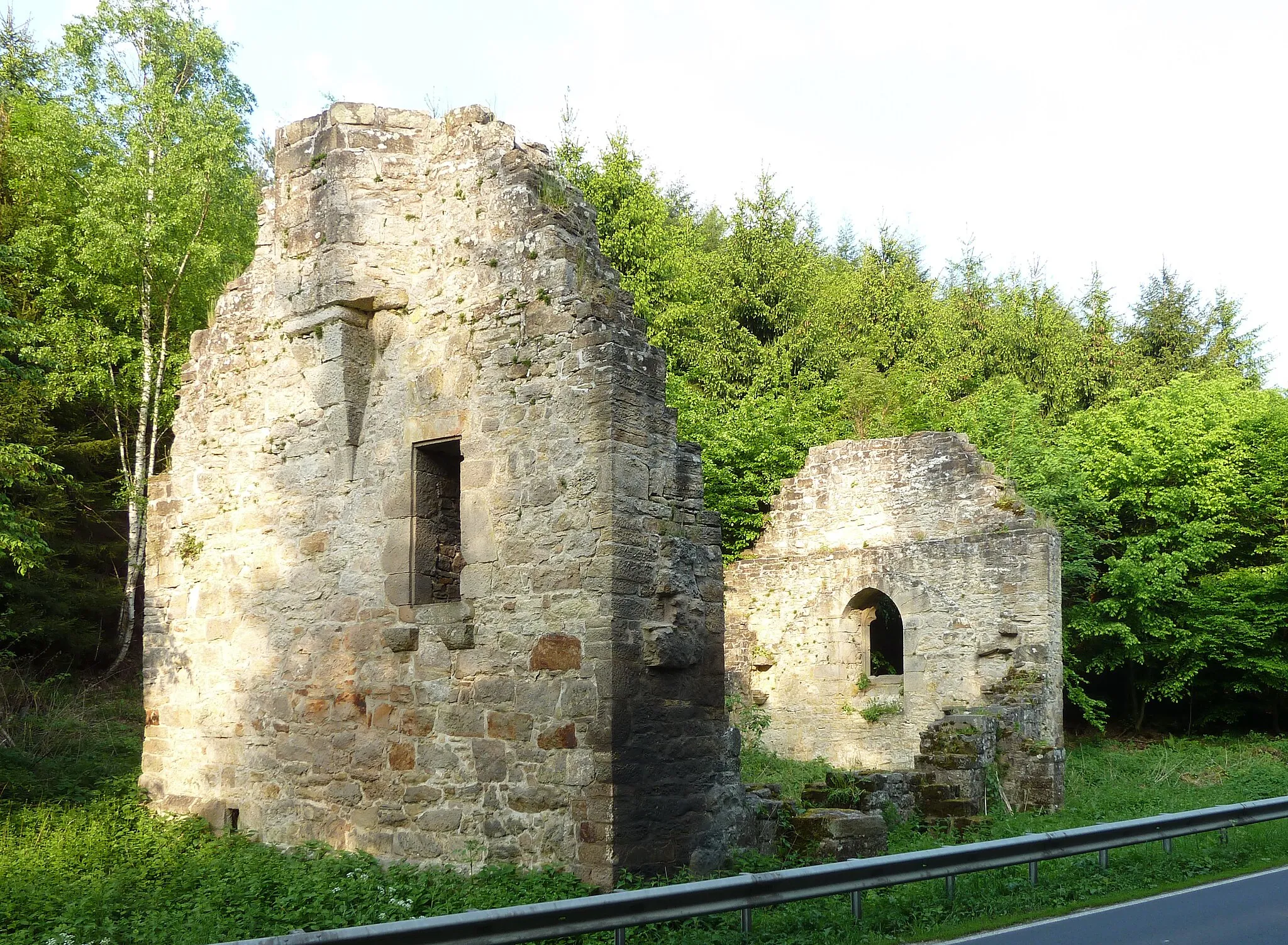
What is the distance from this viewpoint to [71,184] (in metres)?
20.1

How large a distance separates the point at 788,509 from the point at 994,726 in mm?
5793

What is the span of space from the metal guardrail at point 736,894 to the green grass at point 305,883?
0.20 meters

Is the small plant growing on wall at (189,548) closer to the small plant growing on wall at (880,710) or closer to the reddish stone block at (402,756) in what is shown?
the reddish stone block at (402,756)

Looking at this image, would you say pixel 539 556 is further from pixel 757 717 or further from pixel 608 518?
pixel 757 717

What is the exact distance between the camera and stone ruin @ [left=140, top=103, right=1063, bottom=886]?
795cm

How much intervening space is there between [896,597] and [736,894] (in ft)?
35.5

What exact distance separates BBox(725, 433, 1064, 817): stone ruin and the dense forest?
1.34 metres

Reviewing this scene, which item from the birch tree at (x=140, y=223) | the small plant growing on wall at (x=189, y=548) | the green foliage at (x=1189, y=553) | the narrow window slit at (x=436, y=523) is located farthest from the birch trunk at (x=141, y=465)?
the green foliage at (x=1189, y=553)

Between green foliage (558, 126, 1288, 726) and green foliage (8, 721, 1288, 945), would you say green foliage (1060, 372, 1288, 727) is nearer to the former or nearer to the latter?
green foliage (558, 126, 1288, 726)

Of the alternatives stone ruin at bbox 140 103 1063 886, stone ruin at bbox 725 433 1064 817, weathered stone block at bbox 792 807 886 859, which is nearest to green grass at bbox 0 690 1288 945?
stone ruin at bbox 140 103 1063 886

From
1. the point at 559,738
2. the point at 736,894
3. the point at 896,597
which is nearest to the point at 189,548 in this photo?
the point at 559,738

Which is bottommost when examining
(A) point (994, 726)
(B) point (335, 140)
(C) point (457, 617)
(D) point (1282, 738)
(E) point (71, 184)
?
(D) point (1282, 738)

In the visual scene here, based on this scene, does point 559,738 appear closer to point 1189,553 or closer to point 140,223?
point 140,223

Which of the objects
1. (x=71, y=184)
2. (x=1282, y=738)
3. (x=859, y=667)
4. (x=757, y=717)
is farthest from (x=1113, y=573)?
(x=71, y=184)
